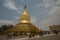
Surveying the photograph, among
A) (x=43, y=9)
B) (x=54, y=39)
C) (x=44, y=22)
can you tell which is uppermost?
(x=43, y=9)

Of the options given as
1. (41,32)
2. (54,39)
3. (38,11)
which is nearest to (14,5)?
(38,11)

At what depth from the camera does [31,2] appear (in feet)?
17.5

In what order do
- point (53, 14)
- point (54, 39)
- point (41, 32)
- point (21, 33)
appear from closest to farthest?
point (54, 39) → point (53, 14) → point (41, 32) → point (21, 33)

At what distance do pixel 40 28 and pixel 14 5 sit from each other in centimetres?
87

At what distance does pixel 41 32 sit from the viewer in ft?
18.4

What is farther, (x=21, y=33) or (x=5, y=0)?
(x=21, y=33)

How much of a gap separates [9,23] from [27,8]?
2.18 ft

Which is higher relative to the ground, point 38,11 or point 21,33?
Result: point 38,11

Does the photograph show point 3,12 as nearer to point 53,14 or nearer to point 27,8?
point 27,8

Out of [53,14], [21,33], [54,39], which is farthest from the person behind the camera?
[21,33]

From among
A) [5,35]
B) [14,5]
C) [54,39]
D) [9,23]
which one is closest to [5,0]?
[14,5]

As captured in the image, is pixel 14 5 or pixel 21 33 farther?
pixel 21 33

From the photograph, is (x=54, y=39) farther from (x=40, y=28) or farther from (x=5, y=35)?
(x=5, y=35)

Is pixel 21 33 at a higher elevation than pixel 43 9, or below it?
below
